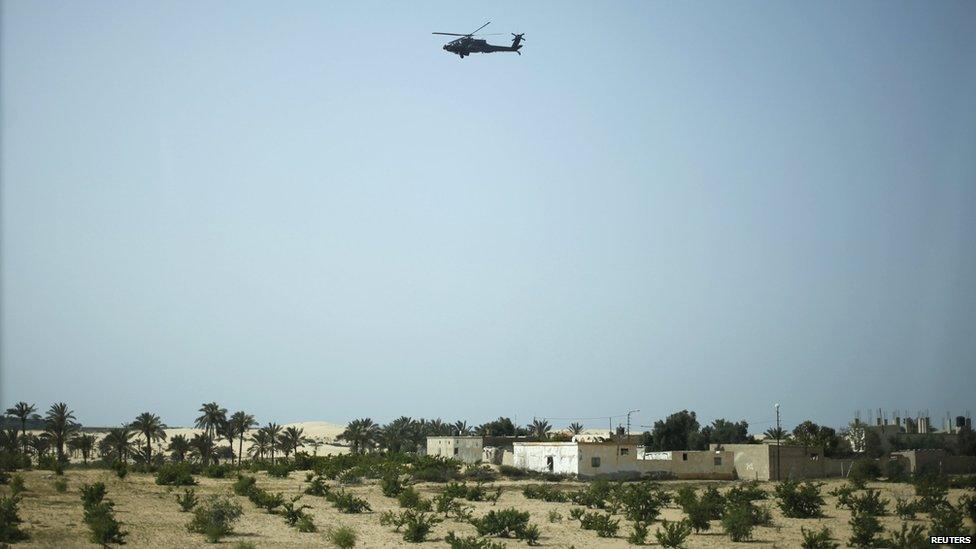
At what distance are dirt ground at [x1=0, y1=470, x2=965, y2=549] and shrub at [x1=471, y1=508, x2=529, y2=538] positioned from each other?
3.29ft

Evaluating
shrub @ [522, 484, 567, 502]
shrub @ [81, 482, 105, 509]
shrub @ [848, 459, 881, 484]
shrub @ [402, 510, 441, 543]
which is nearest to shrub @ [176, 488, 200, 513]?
shrub @ [81, 482, 105, 509]

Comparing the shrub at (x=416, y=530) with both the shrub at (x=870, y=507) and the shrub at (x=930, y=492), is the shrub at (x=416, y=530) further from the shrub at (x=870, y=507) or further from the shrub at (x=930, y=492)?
the shrub at (x=930, y=492)

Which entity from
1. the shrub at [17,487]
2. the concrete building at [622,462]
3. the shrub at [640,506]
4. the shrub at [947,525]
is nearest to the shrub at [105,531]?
the shrub at [17,487]

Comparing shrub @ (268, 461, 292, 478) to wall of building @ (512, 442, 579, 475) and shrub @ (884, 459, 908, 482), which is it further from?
shrub @ (884, 459, 908, 482)

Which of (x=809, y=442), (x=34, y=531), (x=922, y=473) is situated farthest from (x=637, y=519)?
(x=809, y=442)

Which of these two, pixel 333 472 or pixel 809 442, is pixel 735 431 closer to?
pixel 809 442

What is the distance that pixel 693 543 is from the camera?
37344 mm

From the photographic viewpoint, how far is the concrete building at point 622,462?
7450cm

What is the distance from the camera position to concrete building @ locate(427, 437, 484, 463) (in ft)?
299

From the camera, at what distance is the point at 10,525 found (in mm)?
32094

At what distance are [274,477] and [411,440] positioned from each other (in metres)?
45.3

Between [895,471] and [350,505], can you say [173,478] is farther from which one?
[895,471]

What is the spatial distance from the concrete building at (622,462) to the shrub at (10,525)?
46.7m

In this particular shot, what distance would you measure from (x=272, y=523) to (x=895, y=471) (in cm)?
5303
